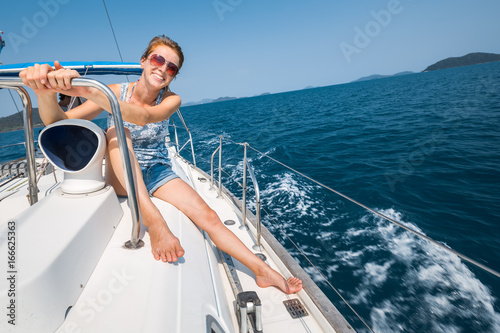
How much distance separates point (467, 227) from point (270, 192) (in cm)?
331

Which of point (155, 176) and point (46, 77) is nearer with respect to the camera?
point (46, 77)

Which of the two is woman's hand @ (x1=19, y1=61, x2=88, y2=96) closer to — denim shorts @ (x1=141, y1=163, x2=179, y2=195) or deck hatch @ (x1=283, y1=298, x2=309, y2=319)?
denim shorts @ (x1=141, y1=163, x2=179, y2=195)

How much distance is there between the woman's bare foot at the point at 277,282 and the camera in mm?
1605

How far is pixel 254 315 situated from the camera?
52.8 inches

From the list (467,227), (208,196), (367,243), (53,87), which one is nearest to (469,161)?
(467,227)

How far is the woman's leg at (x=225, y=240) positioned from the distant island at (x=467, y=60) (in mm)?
169559

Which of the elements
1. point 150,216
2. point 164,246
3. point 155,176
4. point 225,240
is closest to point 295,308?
point 225,240

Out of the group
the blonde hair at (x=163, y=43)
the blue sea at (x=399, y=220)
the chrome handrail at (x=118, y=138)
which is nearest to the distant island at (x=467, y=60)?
the blue sea at (x=399, y=220)

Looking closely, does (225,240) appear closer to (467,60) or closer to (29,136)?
(29,136)

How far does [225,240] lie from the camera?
5.24ft

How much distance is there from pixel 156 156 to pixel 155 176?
0.73ft

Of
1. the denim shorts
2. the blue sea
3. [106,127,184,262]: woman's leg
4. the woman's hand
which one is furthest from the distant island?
the woman's hand

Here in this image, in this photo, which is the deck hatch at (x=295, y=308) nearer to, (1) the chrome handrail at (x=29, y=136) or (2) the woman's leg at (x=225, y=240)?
Result: (2) the woman's leg at (x=225, y=240)

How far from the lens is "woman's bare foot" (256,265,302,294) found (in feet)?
5.27
